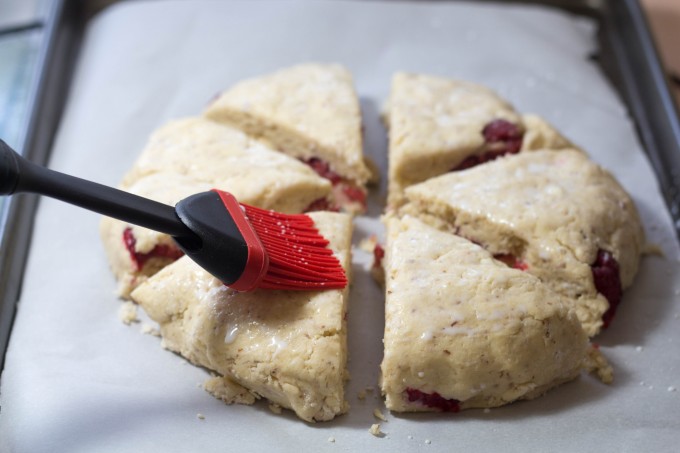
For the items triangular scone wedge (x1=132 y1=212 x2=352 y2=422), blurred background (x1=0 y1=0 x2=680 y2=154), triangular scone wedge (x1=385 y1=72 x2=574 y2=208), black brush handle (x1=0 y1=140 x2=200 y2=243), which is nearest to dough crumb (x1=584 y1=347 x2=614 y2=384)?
→ triangular scone wedge (x1=132 y1=212 x2=352 y2=422)

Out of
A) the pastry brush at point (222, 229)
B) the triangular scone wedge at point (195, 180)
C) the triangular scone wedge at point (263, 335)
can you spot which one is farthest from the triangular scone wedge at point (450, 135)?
the triangular scone wedge at point (263, 335)

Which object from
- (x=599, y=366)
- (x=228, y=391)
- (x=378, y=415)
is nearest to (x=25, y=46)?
(x=228, y=391)

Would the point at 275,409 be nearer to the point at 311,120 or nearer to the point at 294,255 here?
the point at 294,255

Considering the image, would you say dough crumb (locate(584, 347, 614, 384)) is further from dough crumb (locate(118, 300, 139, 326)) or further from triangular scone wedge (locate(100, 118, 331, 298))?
dough crumb (locate(118, 300, 139, 326))

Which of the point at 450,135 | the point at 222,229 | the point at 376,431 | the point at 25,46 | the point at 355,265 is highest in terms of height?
the point at 25,46

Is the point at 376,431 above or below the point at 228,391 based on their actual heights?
below

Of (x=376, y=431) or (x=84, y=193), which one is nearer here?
(x=84, y=193)
